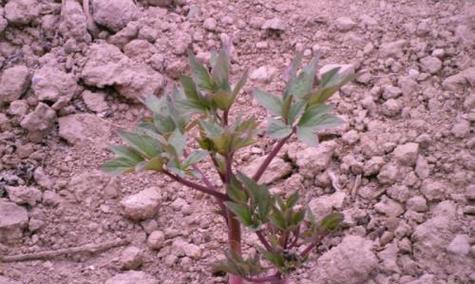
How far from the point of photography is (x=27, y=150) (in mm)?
2068

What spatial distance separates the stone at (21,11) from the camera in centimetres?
229

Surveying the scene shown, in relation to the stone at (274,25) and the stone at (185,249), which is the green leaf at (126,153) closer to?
the stone at (185,249)

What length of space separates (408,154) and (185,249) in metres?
0.61

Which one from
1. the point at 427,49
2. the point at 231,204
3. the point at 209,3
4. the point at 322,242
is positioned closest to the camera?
the point at 231,204

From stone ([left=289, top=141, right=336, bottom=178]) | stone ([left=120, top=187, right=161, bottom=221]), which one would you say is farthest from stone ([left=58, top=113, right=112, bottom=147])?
stone ([left=289, top=141, right=336, bottom=178])

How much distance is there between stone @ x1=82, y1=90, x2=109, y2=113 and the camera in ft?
7.12

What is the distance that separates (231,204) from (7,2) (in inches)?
48.1

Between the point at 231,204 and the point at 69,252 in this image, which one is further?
the point at 69,252

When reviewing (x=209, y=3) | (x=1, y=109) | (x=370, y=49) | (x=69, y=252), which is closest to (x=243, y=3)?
(x=209, y=3)

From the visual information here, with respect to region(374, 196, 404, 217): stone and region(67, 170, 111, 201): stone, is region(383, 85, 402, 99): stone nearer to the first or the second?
region(374, 196, 404, 217): stone

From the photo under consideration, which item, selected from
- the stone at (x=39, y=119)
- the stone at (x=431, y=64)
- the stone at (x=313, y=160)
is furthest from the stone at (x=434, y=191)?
the stone at (x=39, y=119)

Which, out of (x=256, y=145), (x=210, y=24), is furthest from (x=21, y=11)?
(x=256, y=145)

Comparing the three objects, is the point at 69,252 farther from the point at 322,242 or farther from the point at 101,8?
the point at 101,8

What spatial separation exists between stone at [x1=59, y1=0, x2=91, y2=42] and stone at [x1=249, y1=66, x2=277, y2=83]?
0.50 meters
